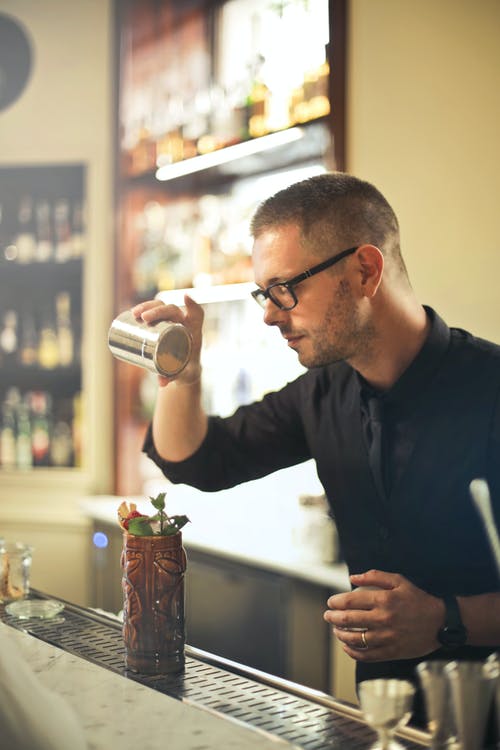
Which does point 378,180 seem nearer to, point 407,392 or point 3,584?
point 407,392

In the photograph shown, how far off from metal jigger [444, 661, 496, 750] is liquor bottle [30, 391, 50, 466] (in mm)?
3516

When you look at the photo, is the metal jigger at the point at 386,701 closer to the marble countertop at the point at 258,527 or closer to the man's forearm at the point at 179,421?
the man's forearm at the point at 179,421

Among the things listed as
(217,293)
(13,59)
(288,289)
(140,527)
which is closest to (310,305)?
(288,289)

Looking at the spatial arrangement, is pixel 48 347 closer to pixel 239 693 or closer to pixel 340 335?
pixel 340 335

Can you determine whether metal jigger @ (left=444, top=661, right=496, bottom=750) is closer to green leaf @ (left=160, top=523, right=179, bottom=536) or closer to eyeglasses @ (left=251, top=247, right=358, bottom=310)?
green leaf @ (left=160, top=523, right=179, bottom=536)

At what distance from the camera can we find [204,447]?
74.3 inches

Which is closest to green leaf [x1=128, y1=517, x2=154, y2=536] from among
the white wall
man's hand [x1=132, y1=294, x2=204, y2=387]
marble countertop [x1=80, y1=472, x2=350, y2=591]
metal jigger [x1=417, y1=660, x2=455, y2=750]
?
man's hand [x1=132, y1=294, x2=204, y2=387]

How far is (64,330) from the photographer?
13.9ft

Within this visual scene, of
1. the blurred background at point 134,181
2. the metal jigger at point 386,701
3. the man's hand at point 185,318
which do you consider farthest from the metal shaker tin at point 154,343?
the blurred background at point 134,181

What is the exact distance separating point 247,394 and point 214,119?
1.12 metres

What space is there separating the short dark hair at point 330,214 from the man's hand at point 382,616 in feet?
2.17

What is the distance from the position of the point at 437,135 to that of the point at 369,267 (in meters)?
1.19

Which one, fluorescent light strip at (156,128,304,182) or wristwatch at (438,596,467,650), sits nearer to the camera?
wristwatch at (438,596,467,650)

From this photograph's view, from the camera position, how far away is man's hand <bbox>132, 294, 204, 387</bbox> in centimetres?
152
